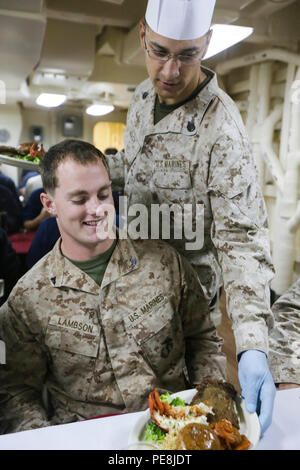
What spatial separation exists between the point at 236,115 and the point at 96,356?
0.86 meters

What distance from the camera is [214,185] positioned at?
4.01 ft

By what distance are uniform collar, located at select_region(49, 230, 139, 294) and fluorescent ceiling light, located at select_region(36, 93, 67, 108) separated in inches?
20.3

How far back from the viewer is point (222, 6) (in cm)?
150

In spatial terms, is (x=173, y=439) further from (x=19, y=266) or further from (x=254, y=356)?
(x=19, y=266)

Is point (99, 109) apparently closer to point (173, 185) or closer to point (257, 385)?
point (173, 185)

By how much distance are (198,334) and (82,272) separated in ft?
1.46

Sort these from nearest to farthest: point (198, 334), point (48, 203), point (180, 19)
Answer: point (180, 19), point (48, 203), point (198, 334)

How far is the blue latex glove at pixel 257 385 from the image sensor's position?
Answer: 0.91 m

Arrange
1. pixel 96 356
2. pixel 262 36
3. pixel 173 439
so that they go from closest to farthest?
pixel 173 439
pixel 96 356
pixel 262 36

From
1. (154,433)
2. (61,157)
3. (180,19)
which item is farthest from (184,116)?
(154,433)

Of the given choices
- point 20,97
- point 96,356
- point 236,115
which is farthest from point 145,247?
point 20,97

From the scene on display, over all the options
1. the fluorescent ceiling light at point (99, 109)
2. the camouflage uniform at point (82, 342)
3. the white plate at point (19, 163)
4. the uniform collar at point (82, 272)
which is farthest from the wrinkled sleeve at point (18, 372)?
the fluorescent ceiling light at point (99, 109)

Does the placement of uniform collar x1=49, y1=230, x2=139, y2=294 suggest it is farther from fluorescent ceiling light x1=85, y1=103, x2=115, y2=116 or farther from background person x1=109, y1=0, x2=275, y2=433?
fluorescent ceiling light x1=85, y1=103, x2=115, y2=116

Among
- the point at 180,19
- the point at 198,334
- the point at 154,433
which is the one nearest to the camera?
the point at 154,433
